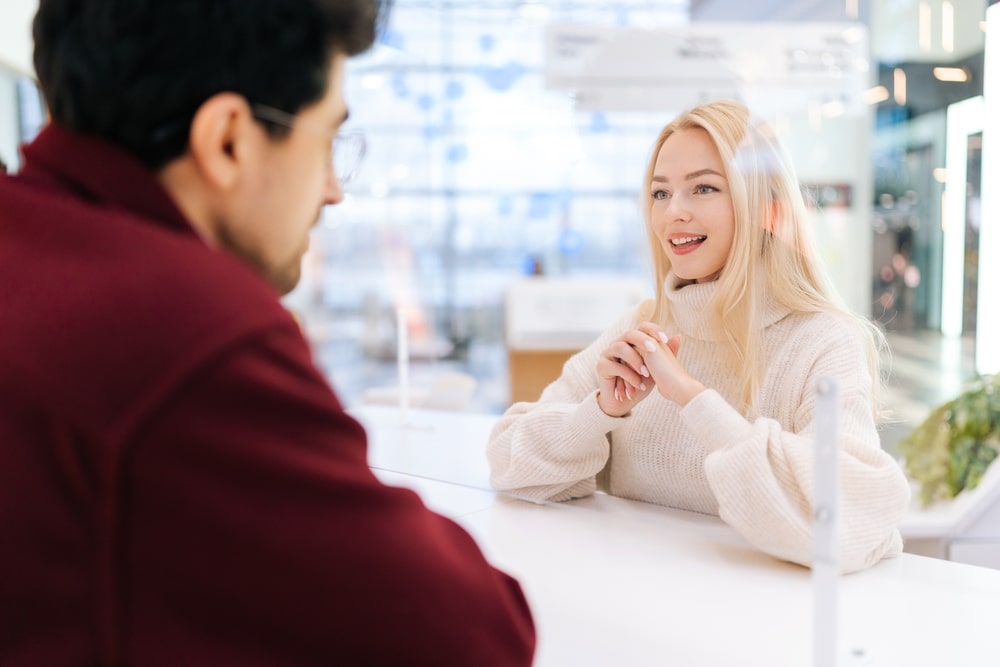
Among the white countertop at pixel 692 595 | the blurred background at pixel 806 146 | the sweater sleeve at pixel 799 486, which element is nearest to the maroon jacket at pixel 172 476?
the white countertop at pixel 692 595

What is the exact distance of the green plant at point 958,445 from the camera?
2350 mm

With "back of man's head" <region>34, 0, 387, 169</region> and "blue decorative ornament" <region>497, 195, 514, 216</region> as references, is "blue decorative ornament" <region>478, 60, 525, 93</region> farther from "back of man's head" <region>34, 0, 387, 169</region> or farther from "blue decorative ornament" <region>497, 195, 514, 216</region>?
"back of man's head" <region>34, 0, 387, 169</region>

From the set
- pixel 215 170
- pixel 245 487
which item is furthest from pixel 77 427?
pixel 215 170

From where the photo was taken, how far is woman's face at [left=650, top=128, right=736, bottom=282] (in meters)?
1.51

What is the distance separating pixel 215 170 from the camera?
65 centimetres

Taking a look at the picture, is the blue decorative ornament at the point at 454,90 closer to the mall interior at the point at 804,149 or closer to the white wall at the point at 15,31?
the mall interior at the point at 804,149

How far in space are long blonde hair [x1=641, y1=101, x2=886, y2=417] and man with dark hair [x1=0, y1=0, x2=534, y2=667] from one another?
0.96m

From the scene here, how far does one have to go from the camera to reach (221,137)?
0.65 metres

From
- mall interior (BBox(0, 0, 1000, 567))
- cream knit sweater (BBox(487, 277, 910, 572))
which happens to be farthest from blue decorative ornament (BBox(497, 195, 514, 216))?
cream knit sweater (BBox(487, 277, 910, 572))

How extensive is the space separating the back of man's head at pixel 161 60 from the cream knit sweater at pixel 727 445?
2.85 feet

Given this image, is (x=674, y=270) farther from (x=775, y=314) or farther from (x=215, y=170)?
(x=215, y=170)

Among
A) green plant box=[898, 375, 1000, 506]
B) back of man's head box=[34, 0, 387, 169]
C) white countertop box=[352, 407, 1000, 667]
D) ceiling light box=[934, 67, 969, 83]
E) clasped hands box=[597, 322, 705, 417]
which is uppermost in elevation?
ceiling light box=[934, 67, 969, 83]

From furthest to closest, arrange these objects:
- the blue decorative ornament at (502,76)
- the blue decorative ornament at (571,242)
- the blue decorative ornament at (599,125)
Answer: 1. the blue decorative ornament at (571,242)
2. the blue decorative ornament at (502,76)
3. the blue decorative ornament at (599,125)

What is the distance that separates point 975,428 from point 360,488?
233 centimetres
